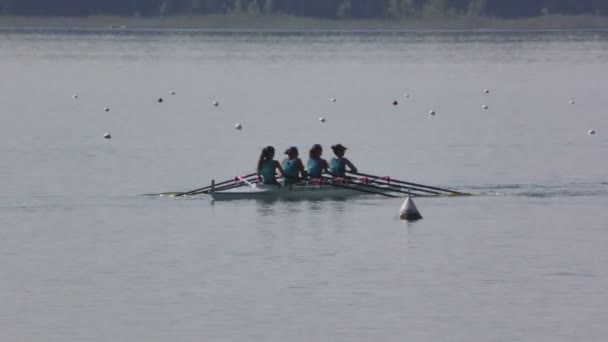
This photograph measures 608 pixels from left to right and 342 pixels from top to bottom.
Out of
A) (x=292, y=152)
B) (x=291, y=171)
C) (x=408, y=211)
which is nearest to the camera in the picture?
(x=408, y=211)

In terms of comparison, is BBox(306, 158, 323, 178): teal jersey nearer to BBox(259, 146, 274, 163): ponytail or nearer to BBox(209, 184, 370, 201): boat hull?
BBox(209, 184, 370, 201): boat hull

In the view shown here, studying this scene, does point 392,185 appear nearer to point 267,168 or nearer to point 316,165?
point 316,165

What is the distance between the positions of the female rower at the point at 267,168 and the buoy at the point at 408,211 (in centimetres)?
465

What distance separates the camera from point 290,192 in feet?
146

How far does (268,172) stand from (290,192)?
79cm

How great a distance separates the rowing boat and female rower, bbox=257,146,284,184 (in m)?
0.17

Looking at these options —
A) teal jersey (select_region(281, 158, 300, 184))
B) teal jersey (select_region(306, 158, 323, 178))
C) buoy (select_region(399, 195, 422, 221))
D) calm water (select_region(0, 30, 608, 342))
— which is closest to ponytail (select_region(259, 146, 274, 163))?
teal jersey (select_region(281, 158, 300, 184))

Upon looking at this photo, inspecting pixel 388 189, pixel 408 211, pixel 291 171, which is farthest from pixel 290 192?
pixel 408 211

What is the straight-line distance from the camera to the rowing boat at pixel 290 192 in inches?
1737

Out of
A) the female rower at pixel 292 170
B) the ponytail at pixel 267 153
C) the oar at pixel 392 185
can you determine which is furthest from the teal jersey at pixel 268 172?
the oar at pixel 392 185

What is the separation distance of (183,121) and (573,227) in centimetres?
4024

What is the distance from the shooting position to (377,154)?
59.8 meters

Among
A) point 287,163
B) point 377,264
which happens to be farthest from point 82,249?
point 287,163

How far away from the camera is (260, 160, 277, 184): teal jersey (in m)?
44.1
